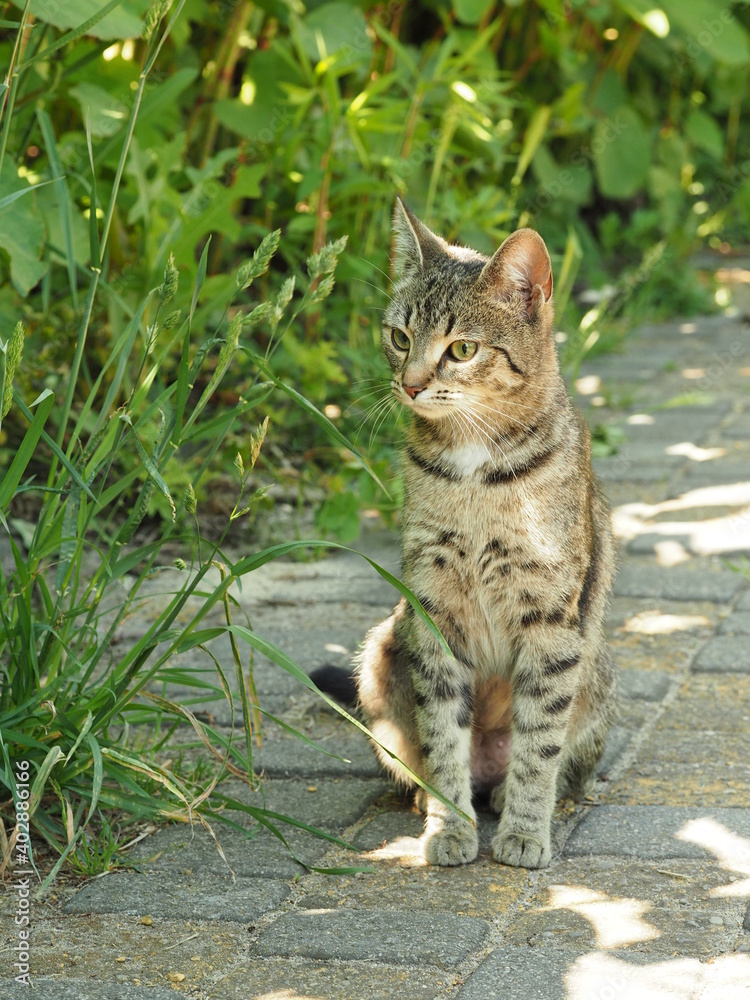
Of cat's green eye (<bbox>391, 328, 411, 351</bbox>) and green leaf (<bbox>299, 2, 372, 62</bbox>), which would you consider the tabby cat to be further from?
green leaf (<bbox>299, 2, 372, 62</bbox>)

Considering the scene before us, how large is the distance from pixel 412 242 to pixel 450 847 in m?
1.53

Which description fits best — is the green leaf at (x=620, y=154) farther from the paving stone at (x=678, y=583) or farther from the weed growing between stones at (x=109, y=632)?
the weed growing between stones at (x=109, y=632)

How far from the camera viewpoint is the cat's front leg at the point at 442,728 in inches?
109

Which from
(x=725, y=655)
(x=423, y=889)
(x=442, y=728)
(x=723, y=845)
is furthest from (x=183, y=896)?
(x=725, y=655)

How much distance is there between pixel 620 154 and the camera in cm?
784

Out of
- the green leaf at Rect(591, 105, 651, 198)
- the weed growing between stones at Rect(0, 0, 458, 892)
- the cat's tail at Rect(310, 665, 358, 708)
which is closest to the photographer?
the weed growing between stones at Rect(0, 0, 458, 892)

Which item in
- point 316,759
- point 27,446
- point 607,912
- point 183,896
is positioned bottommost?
point 316,759

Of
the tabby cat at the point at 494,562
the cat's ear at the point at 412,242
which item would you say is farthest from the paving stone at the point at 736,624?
the cat's ear at the point at 412,242

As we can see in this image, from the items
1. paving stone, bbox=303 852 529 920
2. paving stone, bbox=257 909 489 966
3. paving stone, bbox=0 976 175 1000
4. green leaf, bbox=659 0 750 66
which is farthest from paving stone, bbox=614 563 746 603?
green leaf, bbox=659 0 750 66

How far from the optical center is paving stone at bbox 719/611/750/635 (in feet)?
12.5

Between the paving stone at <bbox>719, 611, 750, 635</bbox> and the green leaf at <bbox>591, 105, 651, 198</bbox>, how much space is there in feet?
14.9

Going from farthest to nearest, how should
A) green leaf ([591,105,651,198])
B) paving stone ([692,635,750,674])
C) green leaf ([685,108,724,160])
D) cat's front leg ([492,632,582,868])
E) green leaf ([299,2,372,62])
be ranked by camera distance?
green leaf ([685,108,724,160])
green leaf ([591,105,651,198])
green leaf ([299,2,372,62])
paving stone ([692,635,750,674])
cat's front leg ([492,632,582,868])

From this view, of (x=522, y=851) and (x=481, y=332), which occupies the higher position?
(x=481, y=332)

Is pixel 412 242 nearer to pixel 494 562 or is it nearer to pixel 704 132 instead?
pixel 494 562
